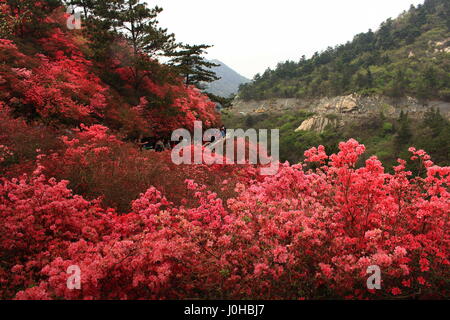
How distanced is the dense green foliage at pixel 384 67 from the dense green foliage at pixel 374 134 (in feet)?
37.2

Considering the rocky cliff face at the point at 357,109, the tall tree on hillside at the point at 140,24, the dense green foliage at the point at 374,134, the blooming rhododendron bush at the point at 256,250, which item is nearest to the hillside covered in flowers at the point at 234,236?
the blooming rhododendron bush at the point at 256,250

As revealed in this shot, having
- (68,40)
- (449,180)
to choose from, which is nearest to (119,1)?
(68,40)

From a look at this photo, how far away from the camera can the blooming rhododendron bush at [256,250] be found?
3570 mm

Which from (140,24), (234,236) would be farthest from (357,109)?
(234,236)

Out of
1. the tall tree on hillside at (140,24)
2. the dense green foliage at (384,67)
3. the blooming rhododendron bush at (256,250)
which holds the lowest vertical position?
the blooming rhododendron bush at (256,250)

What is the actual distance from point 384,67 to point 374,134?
35.0m

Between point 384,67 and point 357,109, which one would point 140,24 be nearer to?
point 357,109

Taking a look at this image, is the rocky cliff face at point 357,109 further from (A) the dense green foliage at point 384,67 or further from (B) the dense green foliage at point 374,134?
(B) the dense green foliage at point 374,134

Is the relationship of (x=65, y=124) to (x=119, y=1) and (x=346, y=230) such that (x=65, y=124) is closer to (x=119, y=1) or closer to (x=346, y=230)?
(x=119, y=1)

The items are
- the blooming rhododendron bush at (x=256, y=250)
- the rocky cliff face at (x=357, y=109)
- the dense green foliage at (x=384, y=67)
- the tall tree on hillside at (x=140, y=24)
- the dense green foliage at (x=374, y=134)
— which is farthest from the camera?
the dense green foliage at (x=384, y=67)

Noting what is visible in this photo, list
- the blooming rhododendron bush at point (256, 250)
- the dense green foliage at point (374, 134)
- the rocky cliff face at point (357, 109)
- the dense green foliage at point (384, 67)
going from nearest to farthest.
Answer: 1. the blooming rhododendron bush at point (256, 250)
2. the dense green foliage at point (374, 134)
3. the rocky cliff face at point (357, 109)
4. the dense green foliage at point (384, 67)

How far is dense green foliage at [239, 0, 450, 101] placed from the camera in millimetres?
70938

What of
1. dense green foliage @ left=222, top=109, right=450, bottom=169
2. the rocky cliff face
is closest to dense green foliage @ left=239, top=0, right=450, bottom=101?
the rocky cliff face

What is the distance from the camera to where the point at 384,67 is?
271ft
